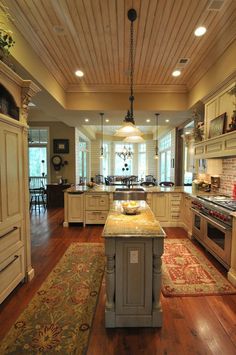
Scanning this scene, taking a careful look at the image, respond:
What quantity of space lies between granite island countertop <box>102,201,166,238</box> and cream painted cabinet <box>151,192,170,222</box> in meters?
2.57

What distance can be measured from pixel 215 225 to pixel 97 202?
9.13 feet

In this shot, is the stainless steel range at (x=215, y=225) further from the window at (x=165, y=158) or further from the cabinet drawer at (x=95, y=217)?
the window at (x=165, y=158)

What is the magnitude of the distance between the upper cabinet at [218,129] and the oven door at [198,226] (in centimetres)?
110

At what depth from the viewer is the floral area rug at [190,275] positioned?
254 centimetres

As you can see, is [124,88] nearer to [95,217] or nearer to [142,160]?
[95,217]

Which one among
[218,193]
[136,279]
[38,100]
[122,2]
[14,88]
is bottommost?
[136,279]

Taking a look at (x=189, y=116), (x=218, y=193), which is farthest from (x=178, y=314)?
(x=189, y=116)

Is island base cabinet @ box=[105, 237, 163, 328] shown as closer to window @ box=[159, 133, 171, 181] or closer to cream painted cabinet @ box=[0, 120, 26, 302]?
cream painted cabinet @ box=[0, 120, 26, 302]

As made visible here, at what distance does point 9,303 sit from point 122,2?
3.77 metres

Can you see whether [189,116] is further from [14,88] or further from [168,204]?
[14,88]

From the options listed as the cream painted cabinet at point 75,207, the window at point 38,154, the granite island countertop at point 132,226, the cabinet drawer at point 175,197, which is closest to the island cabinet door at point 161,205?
the cabinet drawer at point 175,197

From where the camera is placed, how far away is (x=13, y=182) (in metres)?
2.43

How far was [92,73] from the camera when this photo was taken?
446 centimetres

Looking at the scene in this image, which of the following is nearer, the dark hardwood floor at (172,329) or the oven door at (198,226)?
the dark hardwood floor at (172,329)
